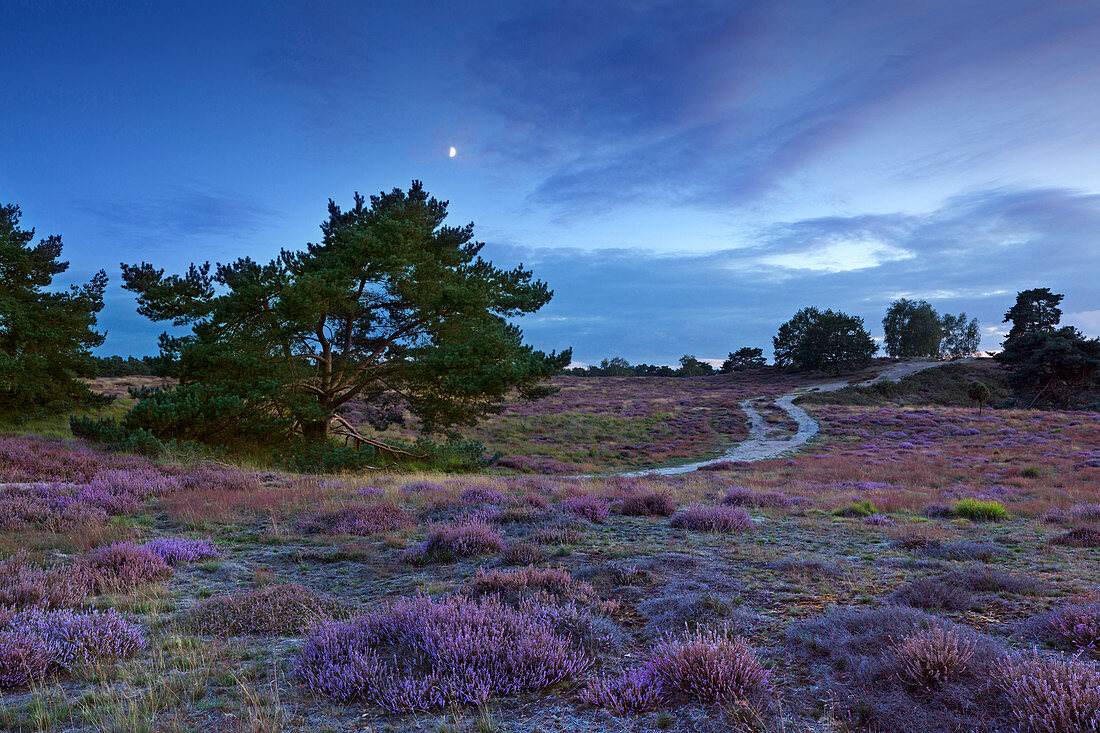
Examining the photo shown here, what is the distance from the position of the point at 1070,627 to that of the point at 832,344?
318ft

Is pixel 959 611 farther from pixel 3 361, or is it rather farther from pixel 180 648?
A: pixel 3 361

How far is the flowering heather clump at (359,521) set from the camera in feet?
29.6

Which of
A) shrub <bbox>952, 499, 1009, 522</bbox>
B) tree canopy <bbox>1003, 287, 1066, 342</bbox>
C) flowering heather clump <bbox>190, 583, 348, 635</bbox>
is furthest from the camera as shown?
tree canopy <bbox>1003, 287, 1066, 342</bbox>

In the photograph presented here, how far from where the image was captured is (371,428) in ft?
122

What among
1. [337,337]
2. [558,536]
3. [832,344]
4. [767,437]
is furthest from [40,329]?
[832,344]

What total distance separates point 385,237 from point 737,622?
18.7m

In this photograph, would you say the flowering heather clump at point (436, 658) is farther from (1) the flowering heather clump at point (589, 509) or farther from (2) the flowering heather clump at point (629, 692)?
(1) the flowering heather clump at point (589, 509)

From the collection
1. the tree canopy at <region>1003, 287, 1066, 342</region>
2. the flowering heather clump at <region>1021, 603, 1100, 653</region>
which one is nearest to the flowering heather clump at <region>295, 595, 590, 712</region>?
the flowering heather clump at <region>1021, 603, 1100, 653</region>

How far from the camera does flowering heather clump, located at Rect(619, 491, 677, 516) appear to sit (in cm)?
1092

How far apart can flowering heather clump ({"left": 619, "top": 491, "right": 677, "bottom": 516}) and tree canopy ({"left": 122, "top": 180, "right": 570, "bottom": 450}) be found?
9442mm

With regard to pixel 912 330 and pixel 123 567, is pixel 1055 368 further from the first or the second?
pixel 123 567

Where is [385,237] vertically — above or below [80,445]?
above

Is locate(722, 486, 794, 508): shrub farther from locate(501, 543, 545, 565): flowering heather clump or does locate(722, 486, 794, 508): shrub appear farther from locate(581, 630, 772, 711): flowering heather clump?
locate(581, 630, 772, 711): flowering heather clump

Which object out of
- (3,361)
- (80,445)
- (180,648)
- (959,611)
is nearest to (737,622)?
(959,611)
